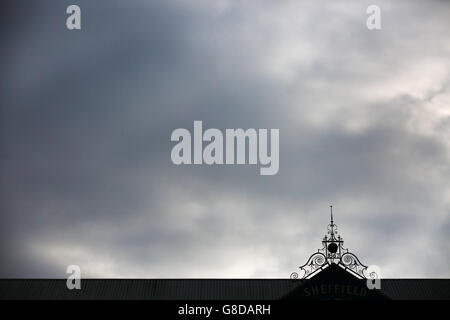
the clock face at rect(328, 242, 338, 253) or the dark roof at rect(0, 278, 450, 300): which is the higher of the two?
the dark roof at rect(0, 278, 450, 300)

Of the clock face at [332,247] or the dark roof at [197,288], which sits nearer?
the clock face at [332,247]

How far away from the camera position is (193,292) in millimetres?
51812

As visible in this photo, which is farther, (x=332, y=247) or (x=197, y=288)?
(x=197, y=288)

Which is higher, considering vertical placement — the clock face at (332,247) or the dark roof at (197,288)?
the dark roof at (197,288)

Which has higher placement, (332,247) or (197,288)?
(197,288)

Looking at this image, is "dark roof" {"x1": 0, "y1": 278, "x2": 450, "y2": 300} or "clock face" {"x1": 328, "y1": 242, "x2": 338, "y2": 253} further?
"dark roof" {"x1": 0, "y1": 278, "x2": 450, "y2": 300}
